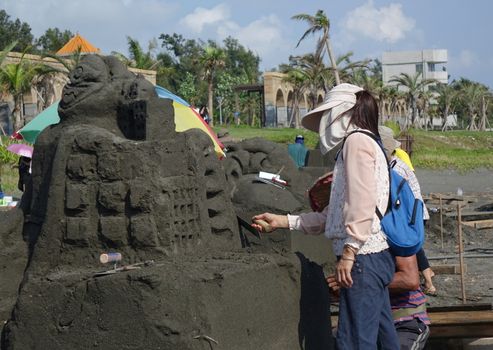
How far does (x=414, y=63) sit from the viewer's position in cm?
10175

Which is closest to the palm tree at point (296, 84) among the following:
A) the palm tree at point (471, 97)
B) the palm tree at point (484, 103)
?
the palm tree at point (471, 97)

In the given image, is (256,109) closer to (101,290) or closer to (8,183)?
(8,183)

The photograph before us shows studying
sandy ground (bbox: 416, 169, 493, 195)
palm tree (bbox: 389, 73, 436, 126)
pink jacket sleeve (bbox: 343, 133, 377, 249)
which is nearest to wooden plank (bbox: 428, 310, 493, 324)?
pink jacket sleeve (bbox: 343, 133, 377, 249)

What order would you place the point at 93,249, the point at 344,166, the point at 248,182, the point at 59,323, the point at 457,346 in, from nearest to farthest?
the point at 344,166, the point at 59,323, the point at 93,249, the point at 457,346, the point at 248,182

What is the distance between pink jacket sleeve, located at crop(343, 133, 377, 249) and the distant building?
98886mm

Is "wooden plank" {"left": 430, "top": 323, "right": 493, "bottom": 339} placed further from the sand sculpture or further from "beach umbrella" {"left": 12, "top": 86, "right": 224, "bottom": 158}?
"beach umbrella" {"left": 12, "top": 86, "right": 224, "bottom": 158}

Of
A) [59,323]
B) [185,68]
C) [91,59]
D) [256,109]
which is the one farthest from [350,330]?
[185,68]

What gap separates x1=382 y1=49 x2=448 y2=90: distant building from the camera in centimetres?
10131

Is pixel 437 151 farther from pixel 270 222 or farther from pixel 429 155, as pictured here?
pixel 270 222

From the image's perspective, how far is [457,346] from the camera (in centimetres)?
553

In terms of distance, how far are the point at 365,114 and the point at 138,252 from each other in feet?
4.75

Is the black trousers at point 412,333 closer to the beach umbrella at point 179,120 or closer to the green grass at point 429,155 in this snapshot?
the beach umbrella at point 179,120

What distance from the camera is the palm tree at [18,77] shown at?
28891mm

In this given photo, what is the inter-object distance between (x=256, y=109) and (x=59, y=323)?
58.6 metres
